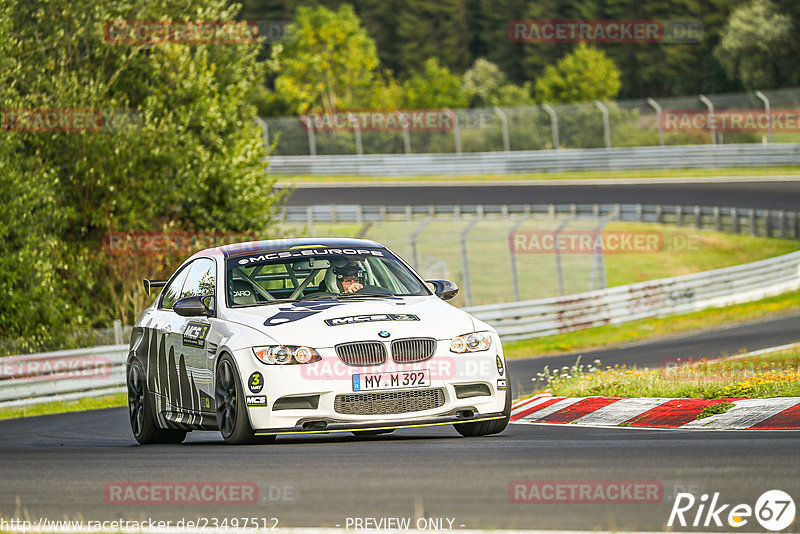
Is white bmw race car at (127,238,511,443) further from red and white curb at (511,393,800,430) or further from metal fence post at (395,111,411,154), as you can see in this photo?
metal fence post at (395,111,411,154)

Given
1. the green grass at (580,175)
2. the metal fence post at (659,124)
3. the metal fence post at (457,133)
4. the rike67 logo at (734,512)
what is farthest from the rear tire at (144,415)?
the metal fence post at (457,133)

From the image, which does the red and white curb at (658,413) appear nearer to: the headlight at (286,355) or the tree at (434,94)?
the headlight at (286,355)

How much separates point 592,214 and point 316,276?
1154 inches

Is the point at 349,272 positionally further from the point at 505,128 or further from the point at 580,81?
the point at 580,81

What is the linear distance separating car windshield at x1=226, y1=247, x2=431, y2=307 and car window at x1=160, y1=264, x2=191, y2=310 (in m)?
0.95

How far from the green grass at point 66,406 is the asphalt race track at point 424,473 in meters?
9.00

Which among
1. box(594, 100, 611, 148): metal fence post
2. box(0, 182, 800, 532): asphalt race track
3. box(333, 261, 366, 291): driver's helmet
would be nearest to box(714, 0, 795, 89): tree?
box(594, 100, 611, 148): metal fence post

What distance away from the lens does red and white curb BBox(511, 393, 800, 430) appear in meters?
9.27

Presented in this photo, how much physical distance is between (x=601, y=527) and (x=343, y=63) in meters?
70.3

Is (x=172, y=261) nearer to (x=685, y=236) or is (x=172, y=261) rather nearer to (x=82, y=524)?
(x=685, y=236)

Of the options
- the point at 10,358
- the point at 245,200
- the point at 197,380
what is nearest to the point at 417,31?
the point at 245,200

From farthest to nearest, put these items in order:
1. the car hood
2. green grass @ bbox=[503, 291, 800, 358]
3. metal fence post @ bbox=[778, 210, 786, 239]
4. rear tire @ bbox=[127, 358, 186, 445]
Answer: metal fence post @ bbox=[778, 210, 786, 239]
green grass @ bbox=[503, 291, 800, 358]
rear tire @ bbox=[127, 358, 186, 445]
the car hood

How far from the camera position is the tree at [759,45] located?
71062mm

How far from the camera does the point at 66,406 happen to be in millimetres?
19703
